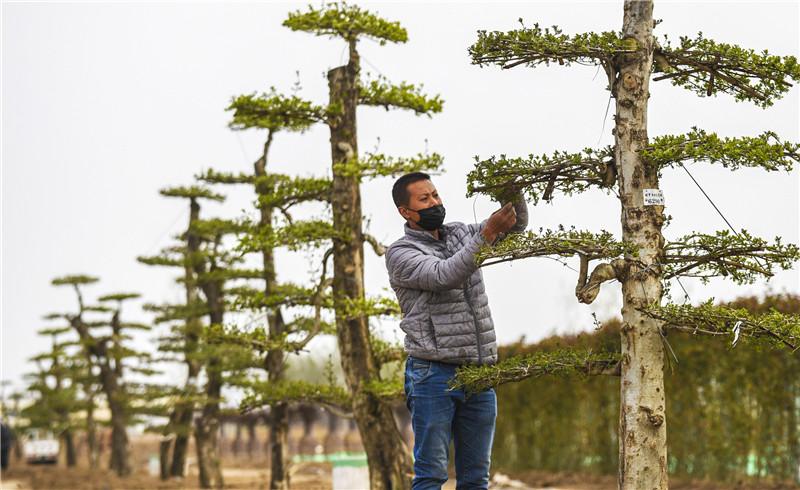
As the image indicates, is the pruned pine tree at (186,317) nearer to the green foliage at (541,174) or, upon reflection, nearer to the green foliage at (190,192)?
the green foliage at (190,192)

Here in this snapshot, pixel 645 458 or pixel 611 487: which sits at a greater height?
pixel 645 458

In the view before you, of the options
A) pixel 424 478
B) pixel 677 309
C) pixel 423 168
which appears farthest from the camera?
pixel 423 168

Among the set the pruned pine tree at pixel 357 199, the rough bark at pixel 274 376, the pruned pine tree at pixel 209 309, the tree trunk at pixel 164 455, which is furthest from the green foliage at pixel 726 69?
the tree trunk at pixel 164 455

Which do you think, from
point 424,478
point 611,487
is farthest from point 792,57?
point 611,487

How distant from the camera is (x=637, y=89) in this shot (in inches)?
174

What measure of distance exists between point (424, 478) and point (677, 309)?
48.3 inches

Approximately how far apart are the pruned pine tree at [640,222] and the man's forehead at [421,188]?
223 mm

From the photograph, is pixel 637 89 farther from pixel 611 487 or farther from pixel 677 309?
pixel 611 487

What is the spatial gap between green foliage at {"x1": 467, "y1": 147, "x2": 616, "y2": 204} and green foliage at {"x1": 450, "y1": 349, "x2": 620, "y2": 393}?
2.23 ft

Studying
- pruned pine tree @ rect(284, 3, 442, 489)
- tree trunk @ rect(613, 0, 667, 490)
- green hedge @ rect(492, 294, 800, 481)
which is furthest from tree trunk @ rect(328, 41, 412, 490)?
tree trunk @ rect(613, 0, 667, 490)

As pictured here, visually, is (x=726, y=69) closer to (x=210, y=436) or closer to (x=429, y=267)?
(x=429, y=267)

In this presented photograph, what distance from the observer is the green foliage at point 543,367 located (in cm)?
434

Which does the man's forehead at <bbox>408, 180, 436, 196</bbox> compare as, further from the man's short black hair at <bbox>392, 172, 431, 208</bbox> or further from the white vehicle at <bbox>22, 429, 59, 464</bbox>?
the white vehicle at <bbox>22, 429, 59, 464</bbox>

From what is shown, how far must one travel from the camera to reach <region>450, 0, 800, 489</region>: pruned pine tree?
4160 millimetres
